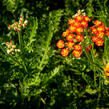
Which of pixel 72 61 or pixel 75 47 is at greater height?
pixel 75 47

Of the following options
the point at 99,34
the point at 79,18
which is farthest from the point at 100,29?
the point at 79,18

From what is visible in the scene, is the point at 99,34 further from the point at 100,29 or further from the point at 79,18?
the point at 79,18

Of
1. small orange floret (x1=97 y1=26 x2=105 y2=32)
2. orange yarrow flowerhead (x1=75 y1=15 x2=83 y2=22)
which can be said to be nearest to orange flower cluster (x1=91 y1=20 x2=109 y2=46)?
small orange floret (x1=97 y1=26 x2=105 y2=32)

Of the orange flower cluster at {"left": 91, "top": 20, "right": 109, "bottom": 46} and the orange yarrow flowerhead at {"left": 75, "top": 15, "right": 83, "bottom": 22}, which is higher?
the orange yarrow flowerhead at {"left": 75, "top": 15, "right": 83, "bottom": 22}

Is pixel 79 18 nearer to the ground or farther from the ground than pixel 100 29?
farther from the ground

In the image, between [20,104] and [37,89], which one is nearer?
[20,104]

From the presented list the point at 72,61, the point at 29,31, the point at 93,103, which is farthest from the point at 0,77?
the point at 93,103

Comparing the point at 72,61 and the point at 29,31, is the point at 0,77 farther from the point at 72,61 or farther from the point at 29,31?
the point at 72,61

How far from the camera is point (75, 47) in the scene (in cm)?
186

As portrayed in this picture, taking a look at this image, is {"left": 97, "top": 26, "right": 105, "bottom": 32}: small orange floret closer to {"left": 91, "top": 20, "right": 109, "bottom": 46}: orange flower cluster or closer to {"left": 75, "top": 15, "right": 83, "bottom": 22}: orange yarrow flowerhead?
{"left": 91, "top": 20, "right": 109, "bottom": 46}: orange flower cluster

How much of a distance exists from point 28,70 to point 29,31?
21.7 inches

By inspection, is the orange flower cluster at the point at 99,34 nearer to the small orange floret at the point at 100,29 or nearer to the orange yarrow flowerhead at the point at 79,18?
the small orange floret at the point at 100,29

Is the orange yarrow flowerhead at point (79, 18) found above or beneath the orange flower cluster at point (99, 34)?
above

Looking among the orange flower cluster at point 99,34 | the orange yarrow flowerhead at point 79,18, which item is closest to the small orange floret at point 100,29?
the orange flower cluster at point 99,34
